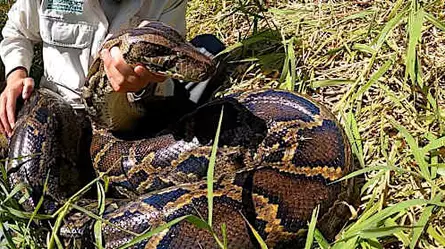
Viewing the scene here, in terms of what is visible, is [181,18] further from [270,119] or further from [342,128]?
[342,128]

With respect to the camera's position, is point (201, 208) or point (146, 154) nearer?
point (201, 208)

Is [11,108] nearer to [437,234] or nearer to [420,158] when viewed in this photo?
[420,158]

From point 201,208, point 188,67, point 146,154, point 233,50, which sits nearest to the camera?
point 201,208

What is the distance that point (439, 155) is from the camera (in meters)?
2.52

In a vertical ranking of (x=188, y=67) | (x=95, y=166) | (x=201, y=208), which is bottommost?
(x=95, y=166)

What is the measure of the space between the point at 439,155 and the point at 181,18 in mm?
1415

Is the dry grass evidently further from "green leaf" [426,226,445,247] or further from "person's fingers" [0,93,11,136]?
"person's fingers" [0,93,11,136]

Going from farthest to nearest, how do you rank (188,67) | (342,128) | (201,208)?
(342,128)
(188,67)
(201,208)

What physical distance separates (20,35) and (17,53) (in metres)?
0.11

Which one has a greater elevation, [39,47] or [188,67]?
[188,67]

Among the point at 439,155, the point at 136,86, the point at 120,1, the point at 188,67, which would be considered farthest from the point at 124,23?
the point at 439,155

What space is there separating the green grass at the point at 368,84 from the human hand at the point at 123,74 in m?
0.42

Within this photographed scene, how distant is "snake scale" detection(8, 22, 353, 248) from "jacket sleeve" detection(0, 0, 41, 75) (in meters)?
0.29

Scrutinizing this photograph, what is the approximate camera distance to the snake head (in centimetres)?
246
